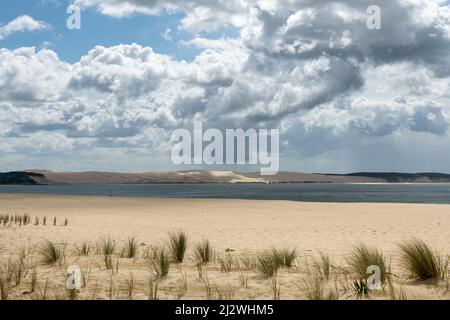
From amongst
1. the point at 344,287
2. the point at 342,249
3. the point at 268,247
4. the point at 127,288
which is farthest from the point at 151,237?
the point at 344,287

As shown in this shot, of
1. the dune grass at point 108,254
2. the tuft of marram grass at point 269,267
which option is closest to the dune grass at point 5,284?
the dune grass at point 108,254

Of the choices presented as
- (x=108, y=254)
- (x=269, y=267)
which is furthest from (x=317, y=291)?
(x=108, y=254)

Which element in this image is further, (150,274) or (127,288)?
(150,274)

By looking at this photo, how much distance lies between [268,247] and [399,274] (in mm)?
5441

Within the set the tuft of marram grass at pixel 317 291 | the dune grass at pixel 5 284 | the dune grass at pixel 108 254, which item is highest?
the tuft of marram grass at pixel 317 291

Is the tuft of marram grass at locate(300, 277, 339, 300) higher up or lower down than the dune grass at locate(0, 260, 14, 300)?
higher up

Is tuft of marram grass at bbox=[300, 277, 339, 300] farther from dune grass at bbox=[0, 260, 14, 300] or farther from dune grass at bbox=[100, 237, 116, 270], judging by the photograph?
dune grass at bbox=[0, 260, 14, 300]

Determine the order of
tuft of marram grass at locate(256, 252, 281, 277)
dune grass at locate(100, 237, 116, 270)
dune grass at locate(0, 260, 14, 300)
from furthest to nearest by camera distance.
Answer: dune grass at locate(100, 237, 116, 270) < tuft of marram grass at locate(256, 252, 281, 277) < dune grass at locate(0, 260, 14, 300)

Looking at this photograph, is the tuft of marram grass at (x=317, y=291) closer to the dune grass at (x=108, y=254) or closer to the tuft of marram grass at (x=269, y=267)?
the tuft of marram grass at (x=269, y=267)

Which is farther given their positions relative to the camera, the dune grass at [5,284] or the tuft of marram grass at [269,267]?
the tuft of marram grass at [269,267]

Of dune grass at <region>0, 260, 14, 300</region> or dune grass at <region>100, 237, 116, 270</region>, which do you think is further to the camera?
dune grass at <region>100, 237, 116, 270</region>

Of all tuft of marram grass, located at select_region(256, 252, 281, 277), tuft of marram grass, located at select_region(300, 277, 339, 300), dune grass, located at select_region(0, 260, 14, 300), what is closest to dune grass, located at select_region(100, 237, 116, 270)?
dune grass, located at select_region(0, 260, 14, 300)
